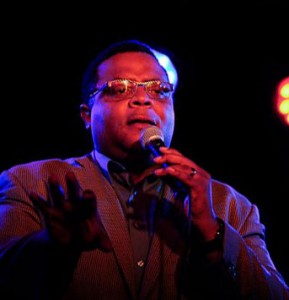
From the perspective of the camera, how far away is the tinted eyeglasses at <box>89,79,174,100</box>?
2.59 m

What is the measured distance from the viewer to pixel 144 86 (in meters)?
2.62

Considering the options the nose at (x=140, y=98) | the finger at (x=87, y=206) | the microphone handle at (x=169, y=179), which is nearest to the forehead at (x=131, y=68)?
the nose at (x=140, y=98)

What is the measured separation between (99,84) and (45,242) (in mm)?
1576

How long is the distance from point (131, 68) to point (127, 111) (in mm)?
400

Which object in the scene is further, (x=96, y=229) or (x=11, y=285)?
(x=11, y=285)

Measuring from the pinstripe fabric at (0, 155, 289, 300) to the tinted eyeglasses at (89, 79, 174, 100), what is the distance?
66 cm

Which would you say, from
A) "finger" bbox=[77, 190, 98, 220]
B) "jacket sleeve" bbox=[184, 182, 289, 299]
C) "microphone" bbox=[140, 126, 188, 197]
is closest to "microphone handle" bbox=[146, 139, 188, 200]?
"microphone" bbox=[140, 126, 188, 197]

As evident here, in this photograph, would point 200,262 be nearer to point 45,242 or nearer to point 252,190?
point 45,242

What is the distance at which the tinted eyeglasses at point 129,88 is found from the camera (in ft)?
8.48

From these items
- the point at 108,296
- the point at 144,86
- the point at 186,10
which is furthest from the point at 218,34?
the point at 108,296

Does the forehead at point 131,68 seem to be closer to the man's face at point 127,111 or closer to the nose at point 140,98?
the man's face at point 127,111

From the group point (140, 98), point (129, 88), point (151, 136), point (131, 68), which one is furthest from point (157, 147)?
point (131, 68)

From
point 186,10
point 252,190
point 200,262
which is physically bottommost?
point 252,190

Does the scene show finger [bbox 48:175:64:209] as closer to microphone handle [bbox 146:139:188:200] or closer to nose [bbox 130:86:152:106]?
microphone handle [bbox 146:139:188:200]
